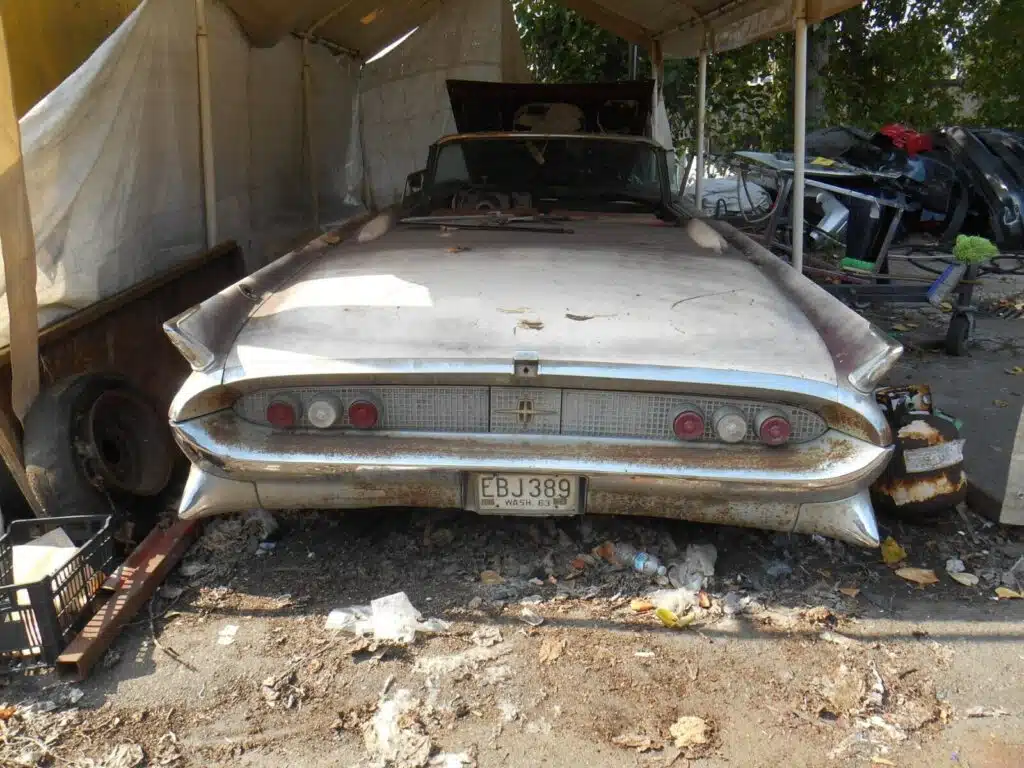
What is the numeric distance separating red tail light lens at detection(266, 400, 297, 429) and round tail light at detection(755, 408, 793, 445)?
1.57 m

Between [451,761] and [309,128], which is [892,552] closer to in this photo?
[451,761]

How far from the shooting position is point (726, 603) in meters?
2.95

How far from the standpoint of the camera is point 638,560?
10.3ft

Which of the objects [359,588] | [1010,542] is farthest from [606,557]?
[1010,542]

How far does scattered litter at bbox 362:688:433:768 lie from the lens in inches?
87.0

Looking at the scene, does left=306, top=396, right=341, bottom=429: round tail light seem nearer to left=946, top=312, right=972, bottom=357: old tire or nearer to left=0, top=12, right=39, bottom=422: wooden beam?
left=0, top=12, right=39, bottom=422: wooden beam

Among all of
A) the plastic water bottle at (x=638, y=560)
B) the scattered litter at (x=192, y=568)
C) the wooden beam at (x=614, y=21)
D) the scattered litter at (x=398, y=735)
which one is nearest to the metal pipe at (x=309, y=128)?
the wooden beam at (x=614, y=21)

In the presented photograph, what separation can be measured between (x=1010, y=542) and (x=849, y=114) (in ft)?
43.4

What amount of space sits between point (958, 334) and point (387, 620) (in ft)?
16.9

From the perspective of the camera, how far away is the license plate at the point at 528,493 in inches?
107

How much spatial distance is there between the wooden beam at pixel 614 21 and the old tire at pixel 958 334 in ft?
13.7

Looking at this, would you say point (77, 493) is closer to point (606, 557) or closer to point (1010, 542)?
point (606, 557)

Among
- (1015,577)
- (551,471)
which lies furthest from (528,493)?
(1015,577)

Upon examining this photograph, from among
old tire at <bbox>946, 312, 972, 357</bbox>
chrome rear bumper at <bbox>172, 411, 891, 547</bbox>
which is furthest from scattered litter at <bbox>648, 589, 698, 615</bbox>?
old tire at <bbox>946, 312, 972, 357</bbox>
